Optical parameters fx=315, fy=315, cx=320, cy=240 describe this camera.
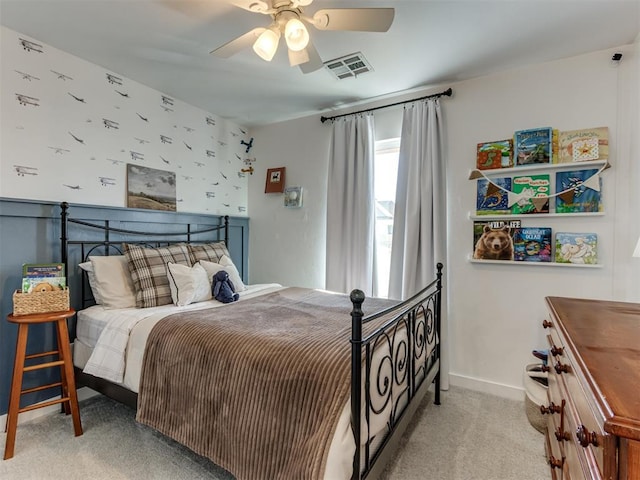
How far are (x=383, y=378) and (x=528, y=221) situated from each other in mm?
1832

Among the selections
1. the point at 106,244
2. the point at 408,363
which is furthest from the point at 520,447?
the point at 106,244

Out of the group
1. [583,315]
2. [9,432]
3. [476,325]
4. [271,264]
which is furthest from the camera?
[271,264]

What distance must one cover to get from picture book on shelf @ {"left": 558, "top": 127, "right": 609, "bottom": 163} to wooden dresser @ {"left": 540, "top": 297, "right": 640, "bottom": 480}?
128cm

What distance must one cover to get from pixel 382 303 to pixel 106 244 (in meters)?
2.22

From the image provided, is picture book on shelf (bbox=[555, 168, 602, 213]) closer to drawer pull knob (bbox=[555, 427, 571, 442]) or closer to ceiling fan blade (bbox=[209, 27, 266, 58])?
drawer pull knob (bbox=[555, 427, 571, 442])

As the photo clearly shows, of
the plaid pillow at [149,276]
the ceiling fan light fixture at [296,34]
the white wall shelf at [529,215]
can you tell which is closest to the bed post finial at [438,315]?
the white wall shelf at [529,215]

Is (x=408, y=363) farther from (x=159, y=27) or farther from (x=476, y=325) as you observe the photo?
(x=159, y=27)

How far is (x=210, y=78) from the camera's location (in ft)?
8.87

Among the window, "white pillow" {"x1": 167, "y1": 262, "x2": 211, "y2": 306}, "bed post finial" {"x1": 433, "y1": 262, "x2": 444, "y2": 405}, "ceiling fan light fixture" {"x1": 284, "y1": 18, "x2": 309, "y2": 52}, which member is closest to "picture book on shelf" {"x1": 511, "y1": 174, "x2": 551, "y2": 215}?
"bed post finial" {"x1": 433, "y1": 262, "x2": 444, "y2": 405}

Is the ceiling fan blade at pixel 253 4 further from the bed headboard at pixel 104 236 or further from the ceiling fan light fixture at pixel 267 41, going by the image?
the bed headboard at pixel 104 236

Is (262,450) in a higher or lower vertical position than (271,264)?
lower

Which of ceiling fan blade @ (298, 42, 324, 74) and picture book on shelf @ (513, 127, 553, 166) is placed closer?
ceiling fan blade @ (298, 42, 324, 74)

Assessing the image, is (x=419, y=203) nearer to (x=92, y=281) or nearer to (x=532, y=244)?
(x=532, y=244)

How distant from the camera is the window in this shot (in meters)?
3.11
